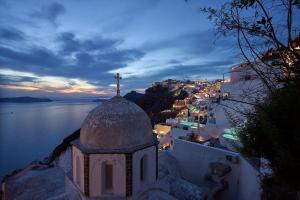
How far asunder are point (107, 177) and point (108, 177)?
3 cm

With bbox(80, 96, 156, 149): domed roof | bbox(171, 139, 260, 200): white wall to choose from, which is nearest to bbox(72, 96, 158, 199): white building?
bbox(80, 96, 156, 149): domed roof

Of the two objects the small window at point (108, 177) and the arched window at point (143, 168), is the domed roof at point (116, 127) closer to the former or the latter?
the arched window at point (143, 168)

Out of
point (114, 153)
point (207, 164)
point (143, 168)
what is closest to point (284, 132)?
point (114, 153)

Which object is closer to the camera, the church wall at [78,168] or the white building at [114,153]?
the white building at [114,153]

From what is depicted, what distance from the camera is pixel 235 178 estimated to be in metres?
11.0

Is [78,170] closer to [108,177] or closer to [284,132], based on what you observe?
[108,177]

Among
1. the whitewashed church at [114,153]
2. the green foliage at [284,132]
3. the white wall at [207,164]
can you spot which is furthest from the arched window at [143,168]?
the white wall at [207,164]

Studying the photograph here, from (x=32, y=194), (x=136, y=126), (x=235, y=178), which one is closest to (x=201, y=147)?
(x=235, y=178)

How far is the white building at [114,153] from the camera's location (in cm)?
627

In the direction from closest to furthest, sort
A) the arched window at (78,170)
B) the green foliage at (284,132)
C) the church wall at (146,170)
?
the green foliage at (284,132)
the church wall at (146,170)
the arched window at (78,170)

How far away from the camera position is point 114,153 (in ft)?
20.4

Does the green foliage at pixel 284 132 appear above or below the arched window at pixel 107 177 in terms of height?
above

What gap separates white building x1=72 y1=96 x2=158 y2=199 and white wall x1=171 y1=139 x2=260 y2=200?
15.0 ft

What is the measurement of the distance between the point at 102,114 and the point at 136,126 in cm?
122
